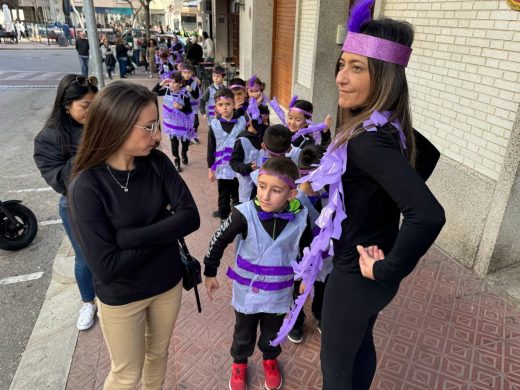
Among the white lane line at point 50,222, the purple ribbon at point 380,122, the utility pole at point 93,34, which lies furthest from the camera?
the white lane line at point 50,222

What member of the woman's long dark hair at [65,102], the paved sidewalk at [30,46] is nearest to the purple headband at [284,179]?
the woman's long dark hair at [65,102]

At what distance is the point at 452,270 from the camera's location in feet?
13.3

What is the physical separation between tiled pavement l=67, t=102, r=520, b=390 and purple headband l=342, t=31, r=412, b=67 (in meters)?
2.19

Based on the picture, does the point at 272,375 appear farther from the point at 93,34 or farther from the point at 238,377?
the point at 93,34

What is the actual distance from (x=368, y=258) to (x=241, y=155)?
2847mm

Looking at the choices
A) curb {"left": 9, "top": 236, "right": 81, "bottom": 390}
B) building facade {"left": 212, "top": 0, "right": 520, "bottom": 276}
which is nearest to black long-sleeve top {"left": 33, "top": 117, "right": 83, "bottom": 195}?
curb {"left": 9, "top": 236, "right": 81, "bottom": 390}

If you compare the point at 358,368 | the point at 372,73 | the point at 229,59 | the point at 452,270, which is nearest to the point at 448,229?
the point at 452,270

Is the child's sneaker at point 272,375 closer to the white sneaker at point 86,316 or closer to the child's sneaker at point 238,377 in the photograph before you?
the child's sneaker at point 238,377

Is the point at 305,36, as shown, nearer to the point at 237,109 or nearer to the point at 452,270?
the point at 237,109

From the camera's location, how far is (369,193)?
1.56 m

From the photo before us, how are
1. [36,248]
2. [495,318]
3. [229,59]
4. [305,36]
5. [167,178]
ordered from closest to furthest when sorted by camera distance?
[167,178], [495,318], [36,248], [305,36], [229,59]

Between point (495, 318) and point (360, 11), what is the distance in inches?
118

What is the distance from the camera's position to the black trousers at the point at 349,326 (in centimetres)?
168

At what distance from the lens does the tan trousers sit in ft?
6.49
